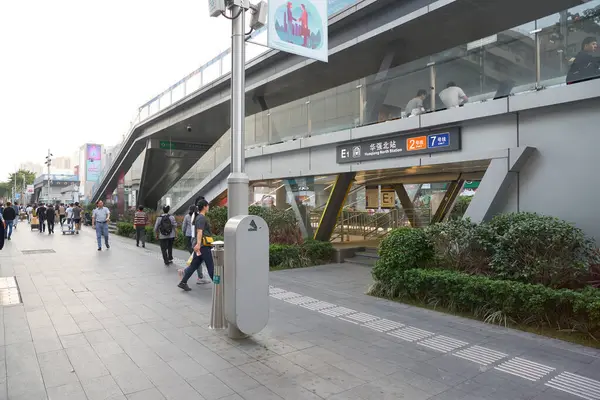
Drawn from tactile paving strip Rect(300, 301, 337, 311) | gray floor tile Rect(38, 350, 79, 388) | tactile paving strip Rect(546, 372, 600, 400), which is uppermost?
gray floor tile Rect(38, 350, 79, 388)

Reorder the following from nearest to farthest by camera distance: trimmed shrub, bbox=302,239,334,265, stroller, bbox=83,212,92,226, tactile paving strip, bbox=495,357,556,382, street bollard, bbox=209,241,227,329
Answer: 1. tactile paving strip, bbox=495,357,556,382
2. street bollard, bbox=209,241,227,329
3. trimmed shrub, bbox=302,239,334,265
4. stroller, bbox=83,212,92,226

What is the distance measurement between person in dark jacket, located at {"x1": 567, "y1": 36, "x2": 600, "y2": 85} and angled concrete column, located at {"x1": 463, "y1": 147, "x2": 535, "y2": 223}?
56.2 inches

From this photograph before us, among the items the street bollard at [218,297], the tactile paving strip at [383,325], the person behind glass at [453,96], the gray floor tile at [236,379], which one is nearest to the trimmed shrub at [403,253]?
the tactile paving strip at [383,325]

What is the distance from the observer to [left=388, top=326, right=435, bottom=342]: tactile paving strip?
5.74 meters

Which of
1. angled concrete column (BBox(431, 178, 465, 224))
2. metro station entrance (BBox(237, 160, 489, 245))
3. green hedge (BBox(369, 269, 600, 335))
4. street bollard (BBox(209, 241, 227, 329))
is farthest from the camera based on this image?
angled concrete column (BBox(431, 178, 465, 224))

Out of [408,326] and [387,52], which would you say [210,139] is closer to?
[387,52]

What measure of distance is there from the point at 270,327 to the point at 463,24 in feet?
36.1

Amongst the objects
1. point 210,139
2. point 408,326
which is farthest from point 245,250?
point 210,139

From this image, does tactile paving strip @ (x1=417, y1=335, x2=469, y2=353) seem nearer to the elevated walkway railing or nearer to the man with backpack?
the elevated walkway railing

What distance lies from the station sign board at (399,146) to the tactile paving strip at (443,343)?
484cm

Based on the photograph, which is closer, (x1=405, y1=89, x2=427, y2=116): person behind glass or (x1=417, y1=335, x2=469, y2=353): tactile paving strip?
(x1=417, y1=335, x2=469, y2=353): tactile paving strip

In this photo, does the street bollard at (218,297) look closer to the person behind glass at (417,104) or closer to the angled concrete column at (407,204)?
the person behind glass at (417,104)

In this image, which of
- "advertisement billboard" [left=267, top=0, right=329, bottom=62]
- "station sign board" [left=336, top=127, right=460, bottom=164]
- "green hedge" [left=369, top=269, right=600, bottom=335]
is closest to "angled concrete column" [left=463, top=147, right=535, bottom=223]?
"station sign board" [left=336, top=127, right=460, bottom=164]

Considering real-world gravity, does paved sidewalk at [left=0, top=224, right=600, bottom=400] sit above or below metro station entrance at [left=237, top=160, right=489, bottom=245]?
below
